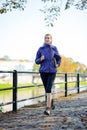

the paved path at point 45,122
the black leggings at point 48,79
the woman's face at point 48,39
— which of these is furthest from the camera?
the black leggings at point 48,79

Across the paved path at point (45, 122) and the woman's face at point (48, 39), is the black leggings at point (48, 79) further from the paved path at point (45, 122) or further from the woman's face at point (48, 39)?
the woman's face at point (48, 39)

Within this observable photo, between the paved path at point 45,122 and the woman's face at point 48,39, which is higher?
the woman's face at point 48,39

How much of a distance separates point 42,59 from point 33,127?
7.43 ft

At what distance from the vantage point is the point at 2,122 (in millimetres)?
→ 8102

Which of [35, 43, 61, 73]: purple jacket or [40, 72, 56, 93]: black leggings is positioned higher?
[35, 43, 61, 73]: purple jacket

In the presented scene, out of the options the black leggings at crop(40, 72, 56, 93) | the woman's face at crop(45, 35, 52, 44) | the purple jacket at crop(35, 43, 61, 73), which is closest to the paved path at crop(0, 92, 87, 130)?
the black leggings at crop(40, 72, 56, 93)

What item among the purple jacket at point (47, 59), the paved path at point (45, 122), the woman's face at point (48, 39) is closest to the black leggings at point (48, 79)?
the purple jacket at point (47, 59)

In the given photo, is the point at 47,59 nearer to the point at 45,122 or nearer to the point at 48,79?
the point at 48,79

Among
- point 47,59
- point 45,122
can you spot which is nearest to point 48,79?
point 47,59

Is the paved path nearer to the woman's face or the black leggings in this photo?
the black leggings

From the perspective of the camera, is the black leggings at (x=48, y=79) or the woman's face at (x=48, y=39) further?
the black leggings at (x=48, y=79)

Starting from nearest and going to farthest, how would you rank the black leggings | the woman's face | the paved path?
the paved path → the woman's face → the black leggings

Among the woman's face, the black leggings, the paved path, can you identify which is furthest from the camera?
the black leggings

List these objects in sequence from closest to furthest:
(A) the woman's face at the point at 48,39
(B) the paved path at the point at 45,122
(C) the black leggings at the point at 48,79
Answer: (B) the paved path at the point at 45,122
(A) the woman's face at the point at 48,39
(C) the black leggings at the point at 48,79
